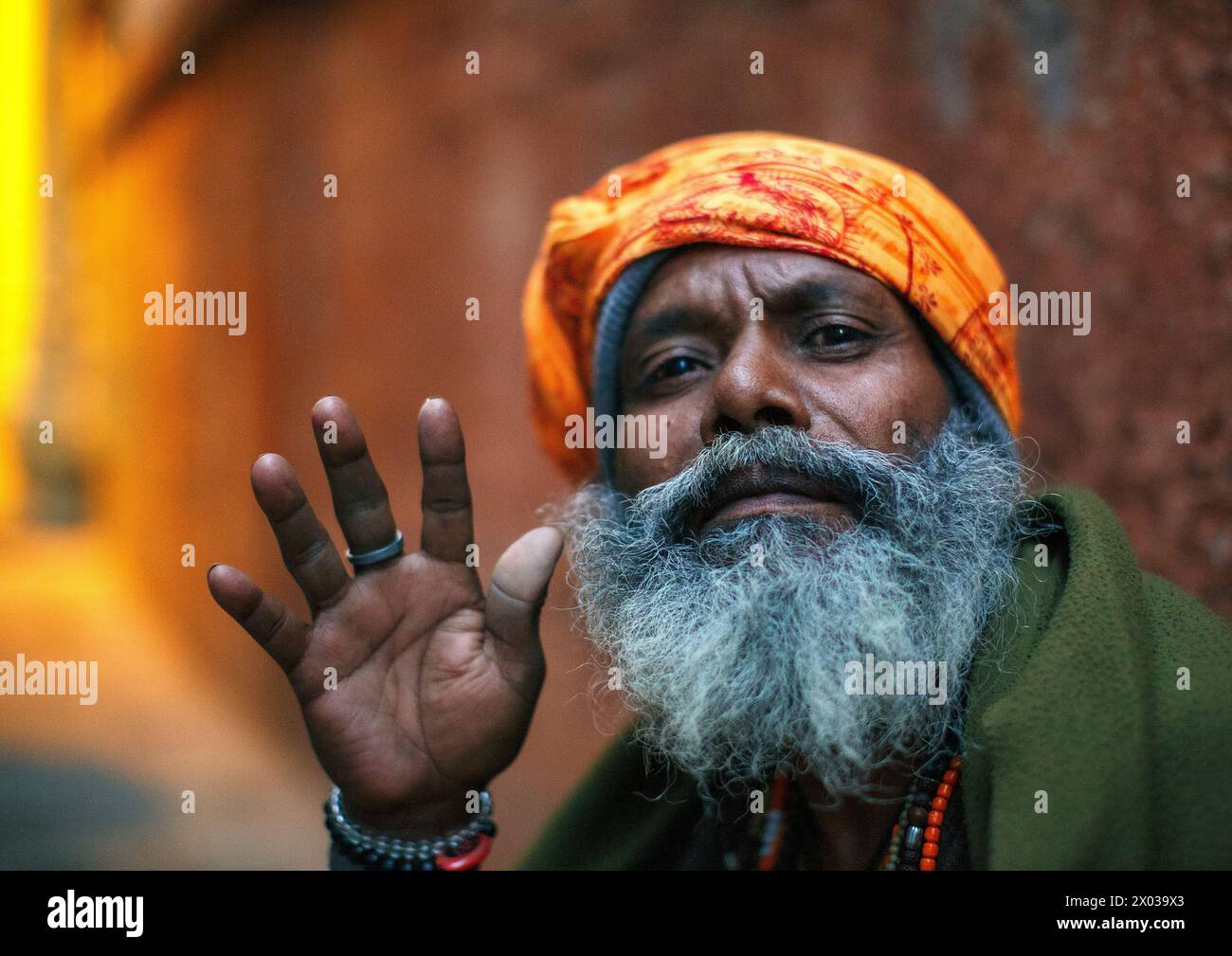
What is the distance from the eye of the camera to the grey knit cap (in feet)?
6.48

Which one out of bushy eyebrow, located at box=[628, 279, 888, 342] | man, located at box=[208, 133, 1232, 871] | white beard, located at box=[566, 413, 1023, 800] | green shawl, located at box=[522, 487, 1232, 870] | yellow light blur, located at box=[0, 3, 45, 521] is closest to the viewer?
green shawl, located at box=[522, 487, 1232, 870]

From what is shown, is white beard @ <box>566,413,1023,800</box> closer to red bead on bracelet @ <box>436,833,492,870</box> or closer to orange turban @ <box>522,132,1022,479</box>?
orange turban @ <box>522,132,1022,479</box>

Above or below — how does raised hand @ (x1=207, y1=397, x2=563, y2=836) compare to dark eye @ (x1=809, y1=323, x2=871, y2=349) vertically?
below

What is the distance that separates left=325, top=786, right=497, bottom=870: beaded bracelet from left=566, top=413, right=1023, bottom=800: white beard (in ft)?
1.36

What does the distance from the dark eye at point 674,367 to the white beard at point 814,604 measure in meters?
0.26

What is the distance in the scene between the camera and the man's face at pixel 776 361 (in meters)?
1.74

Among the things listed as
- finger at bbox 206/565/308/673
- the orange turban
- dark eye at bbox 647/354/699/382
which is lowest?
finger at bbox 206/565/308/673

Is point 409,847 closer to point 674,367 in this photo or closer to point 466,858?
point 466,858

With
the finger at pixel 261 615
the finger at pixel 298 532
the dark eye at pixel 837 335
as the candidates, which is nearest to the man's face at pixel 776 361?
the dark eye at pixel 837 335

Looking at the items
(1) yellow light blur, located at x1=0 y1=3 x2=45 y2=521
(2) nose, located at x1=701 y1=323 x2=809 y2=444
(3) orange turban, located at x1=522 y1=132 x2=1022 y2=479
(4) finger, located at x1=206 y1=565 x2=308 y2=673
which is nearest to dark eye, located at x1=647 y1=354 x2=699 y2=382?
(2) nose, located at x1=701 y1=323 x2=809 y2=444

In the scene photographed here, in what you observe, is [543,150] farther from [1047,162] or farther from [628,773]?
[628,773]
